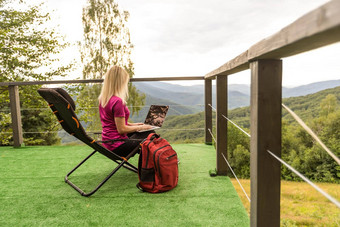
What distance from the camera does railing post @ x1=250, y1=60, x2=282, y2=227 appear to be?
1046 mm

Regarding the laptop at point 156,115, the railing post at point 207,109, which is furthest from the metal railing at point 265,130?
the railing post at point 207,109

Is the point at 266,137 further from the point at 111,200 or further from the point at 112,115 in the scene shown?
the point at 112,115

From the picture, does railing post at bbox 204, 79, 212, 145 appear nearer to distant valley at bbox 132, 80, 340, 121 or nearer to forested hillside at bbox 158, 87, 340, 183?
distant valley at bbox 132, 80, 340, 121

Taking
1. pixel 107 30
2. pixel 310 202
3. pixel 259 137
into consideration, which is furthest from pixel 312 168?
pixel 259 137

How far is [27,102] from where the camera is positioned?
10.3 m

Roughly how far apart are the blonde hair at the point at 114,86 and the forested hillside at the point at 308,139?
2202cm

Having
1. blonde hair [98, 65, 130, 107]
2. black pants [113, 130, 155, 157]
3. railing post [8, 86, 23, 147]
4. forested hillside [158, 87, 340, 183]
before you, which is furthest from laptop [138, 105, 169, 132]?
forested hillside [158, 87, 340, 183]

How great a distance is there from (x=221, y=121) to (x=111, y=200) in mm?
1128

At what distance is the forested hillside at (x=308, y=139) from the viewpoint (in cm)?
2673

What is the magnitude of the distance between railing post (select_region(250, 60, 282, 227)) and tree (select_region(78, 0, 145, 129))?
1642 cm

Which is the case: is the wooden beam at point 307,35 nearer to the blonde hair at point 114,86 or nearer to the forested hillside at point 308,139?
the blonde hair at point 114,86

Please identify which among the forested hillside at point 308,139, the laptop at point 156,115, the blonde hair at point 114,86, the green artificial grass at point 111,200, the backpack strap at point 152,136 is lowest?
the forested hillside at point 308,139

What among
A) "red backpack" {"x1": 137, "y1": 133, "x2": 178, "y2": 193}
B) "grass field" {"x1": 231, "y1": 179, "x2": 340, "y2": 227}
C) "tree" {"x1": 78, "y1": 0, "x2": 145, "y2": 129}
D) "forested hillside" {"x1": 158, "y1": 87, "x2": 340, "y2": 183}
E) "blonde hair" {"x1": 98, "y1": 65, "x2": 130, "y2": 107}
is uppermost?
"tree" {"x1": 78, "y1": 0, "x2": 145, "y2": 129}

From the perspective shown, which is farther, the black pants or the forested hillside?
the forested hillside
